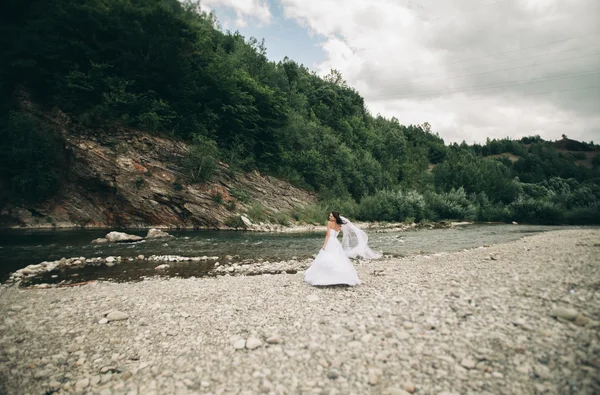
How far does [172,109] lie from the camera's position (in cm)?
3569

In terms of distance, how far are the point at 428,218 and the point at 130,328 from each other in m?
46.7

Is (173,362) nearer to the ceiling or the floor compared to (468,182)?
nearer to the floor

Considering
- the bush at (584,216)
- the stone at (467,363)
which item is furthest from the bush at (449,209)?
the stone at (467,363)

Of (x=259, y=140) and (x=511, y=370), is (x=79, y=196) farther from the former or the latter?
(x=511, y=370)

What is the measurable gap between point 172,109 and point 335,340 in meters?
38.3

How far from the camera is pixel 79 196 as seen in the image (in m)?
30.6

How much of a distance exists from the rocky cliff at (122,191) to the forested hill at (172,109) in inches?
37.1

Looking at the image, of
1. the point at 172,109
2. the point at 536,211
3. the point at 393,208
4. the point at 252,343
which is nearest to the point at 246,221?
the point at 172,109

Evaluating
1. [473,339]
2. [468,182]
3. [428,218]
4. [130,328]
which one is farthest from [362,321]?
[468,182]

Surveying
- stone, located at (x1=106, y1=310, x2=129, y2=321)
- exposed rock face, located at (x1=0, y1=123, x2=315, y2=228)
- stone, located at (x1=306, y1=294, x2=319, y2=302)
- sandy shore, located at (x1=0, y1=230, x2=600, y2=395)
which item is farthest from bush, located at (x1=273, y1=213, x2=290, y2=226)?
stone, located at (x1=106, y1=310, x2=129, y2=321)

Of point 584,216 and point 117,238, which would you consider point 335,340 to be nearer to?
point 117,238

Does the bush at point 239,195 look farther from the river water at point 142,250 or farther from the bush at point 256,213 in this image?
the river water at point 142,250

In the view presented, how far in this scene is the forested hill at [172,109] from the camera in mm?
29484

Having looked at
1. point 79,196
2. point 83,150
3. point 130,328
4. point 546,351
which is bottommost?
point 130,328
